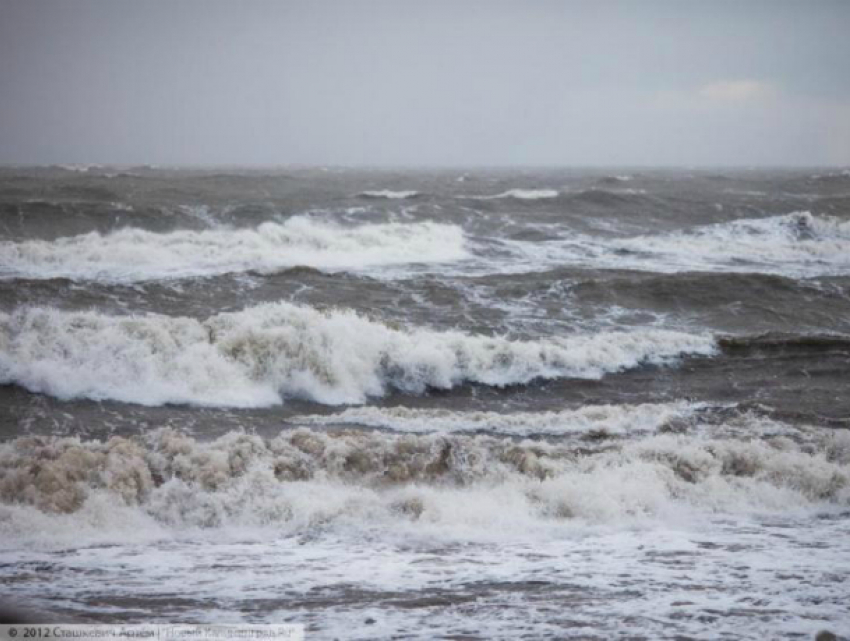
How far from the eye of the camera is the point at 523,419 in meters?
9.72

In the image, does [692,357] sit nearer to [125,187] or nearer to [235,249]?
[235,249]

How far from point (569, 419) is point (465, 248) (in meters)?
14.0

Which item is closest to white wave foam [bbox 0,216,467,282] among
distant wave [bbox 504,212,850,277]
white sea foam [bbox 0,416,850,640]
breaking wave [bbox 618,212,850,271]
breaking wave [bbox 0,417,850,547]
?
distant wave [bbox 504,212,850,277]

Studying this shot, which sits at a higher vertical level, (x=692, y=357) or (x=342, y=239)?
(x=342, y=239)

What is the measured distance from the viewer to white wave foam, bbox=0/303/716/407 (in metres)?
10.6

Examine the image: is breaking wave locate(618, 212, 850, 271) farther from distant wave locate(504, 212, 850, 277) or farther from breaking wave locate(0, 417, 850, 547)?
breaking wave locate(0, 417, 850, 547)

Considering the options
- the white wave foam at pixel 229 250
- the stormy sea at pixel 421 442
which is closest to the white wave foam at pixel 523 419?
the stormy sea at pixel 421 442

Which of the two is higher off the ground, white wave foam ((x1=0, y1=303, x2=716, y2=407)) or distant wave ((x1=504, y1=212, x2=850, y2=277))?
distant wave ((x1=504, y1=212, x2=850, y2=277))

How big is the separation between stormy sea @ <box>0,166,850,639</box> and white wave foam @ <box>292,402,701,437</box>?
0.17ft

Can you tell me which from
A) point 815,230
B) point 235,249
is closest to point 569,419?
point 235,249

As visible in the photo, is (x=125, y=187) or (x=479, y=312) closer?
(x=479, y=312)

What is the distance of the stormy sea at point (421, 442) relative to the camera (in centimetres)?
509

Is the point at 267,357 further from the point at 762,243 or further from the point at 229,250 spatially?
Answer: the point at 762,243

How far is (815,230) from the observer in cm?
2848
